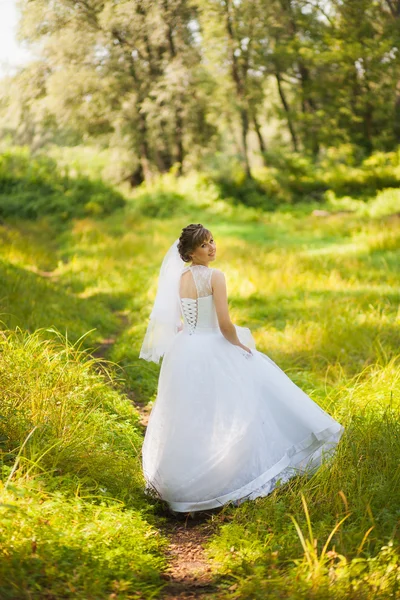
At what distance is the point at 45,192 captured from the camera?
2048 centimetres

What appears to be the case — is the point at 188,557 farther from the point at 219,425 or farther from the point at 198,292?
the point at 198,292

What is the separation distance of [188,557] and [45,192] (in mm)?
18763

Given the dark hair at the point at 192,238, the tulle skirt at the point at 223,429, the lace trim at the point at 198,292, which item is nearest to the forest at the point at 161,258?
the tulle skirt at the point at 223,429

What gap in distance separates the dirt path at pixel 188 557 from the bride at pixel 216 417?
96mm

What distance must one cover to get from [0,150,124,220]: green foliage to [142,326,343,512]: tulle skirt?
15.7m

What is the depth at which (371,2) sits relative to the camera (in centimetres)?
1967

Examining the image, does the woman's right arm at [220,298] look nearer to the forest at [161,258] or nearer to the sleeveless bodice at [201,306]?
the sleeveless bodice at [201,306]

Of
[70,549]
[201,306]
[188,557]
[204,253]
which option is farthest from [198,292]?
[70,549]

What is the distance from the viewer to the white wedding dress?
3.82 m

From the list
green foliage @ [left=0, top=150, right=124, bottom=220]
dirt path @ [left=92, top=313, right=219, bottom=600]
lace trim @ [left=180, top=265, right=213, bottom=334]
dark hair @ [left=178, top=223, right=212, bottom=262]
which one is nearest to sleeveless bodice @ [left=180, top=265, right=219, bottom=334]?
Answer: lace trim @ [left=180, top=265, right=213, bottom=334]

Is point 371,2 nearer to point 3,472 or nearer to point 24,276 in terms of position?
point 24,276

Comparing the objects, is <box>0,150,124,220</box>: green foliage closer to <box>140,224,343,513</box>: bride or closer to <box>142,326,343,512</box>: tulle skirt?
<box>140,224,343,513</box>: bride

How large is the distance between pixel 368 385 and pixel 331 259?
623cm

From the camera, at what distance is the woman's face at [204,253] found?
160 inches
